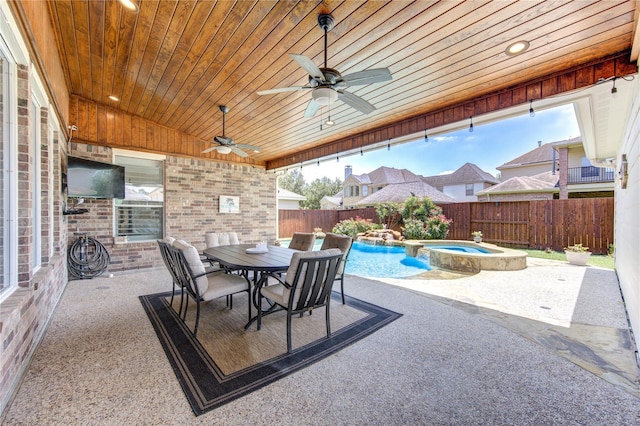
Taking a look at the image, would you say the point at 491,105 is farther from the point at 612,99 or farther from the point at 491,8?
the point at 491,8

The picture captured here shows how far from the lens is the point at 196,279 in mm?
2613

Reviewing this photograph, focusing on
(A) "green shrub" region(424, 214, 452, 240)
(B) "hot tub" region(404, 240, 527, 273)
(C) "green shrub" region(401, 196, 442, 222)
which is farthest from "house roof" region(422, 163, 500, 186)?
(B) "hot tub" region(404, 240, 527, 273)

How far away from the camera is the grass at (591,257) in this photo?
5.80 m

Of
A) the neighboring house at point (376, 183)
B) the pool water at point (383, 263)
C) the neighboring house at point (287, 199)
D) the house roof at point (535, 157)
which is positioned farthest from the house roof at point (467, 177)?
the pool water at point (383, 263)

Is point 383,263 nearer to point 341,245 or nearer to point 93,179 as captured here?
point 341,245

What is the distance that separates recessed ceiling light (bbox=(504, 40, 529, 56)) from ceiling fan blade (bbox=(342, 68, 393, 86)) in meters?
1.31

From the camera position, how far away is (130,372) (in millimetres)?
2008

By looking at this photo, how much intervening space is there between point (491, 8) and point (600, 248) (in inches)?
323

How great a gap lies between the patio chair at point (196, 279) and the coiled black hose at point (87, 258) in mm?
3043

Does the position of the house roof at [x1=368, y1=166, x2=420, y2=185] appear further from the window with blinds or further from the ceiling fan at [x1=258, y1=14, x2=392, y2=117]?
the ceiling fan at [x1=258, y1=14, x2=392, y2=117]

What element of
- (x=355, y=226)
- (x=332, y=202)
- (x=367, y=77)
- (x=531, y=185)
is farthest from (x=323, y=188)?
(x=367, y=77)

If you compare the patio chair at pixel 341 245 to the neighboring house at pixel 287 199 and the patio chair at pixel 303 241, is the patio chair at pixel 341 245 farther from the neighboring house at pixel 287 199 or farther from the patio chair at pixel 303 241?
the neighboring house at pixel 287 199

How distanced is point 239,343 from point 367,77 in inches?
106

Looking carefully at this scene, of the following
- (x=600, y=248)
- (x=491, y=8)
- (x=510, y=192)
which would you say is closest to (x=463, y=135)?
(x=510, y=192)
